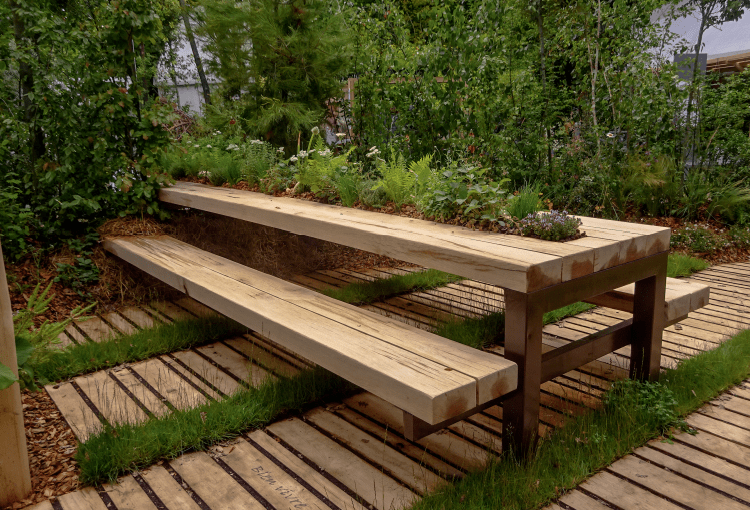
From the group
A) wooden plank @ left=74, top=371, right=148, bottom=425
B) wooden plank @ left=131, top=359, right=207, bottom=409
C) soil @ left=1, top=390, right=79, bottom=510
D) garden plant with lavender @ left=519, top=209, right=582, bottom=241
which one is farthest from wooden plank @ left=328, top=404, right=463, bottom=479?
soil @ left=1, top=390, right=79, bottom=510

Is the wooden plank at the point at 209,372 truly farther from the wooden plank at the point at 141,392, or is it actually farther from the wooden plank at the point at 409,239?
the wooden plank at the point at 409,239

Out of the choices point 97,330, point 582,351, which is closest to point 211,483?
point 582,351

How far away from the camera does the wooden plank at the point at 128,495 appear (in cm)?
205

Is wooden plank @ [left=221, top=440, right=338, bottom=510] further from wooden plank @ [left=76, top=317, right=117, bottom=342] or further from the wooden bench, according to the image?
wooden plank @ [left=76, top=317, right=117, bottom=342]

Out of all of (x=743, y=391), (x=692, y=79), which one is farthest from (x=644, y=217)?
(x=743, y=391)

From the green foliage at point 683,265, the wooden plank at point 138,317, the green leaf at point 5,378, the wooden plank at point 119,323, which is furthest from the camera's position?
the green foliage at point 683,265

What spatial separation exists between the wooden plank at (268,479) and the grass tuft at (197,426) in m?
0.14

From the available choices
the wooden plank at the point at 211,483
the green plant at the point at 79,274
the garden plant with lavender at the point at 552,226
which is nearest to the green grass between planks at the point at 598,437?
the wooden plank at the point at 211,483

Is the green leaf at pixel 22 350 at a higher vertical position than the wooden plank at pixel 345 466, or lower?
higher

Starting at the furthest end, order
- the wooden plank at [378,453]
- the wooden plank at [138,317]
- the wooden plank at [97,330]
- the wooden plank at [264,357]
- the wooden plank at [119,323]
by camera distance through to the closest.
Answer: the wooden plank at [138,317]
the wooden plank at [119,323]
the wooden plank at [97,330]
the wooden plank at [264,357]
the wooden plank at [378,453]

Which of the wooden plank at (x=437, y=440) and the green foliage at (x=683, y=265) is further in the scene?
the green foliage at (x=683, y=265)

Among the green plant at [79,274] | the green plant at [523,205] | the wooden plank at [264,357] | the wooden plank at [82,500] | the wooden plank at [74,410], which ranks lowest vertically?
the wooden plank at [82,500]

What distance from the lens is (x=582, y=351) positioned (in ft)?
8.21

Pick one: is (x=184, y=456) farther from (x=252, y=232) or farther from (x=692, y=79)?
(x=692, y=79)
